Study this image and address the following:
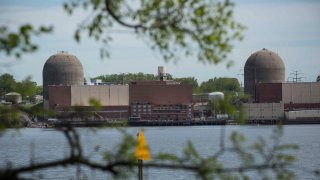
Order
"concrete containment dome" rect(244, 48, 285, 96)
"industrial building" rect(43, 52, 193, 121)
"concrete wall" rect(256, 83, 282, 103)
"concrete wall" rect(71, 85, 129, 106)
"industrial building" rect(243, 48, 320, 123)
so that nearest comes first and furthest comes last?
"industrial building" rect(43, 52, 193, 121) → "concrete wall" rect(71, 85, 129, 106) → "industrial building" rect(243, 48, 320, 123) → "concrete wall" rect(256, 83, 282, 103) → "concrete containment dome" rect(244, 48, 285, 96)

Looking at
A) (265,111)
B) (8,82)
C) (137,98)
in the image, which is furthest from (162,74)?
(8,82)

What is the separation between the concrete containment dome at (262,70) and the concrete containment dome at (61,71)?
2555 centimetres

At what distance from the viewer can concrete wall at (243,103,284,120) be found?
Result: 11412 centimetres

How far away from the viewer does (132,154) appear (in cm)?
456

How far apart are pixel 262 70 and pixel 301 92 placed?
1198 centimetres

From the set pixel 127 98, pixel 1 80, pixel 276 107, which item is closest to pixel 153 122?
pixel 127 98

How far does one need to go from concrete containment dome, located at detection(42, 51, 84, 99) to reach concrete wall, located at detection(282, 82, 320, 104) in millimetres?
31310

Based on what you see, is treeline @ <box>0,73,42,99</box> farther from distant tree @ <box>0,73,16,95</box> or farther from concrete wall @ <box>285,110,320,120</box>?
concrete wall @ <box>285,110,320,120</box>

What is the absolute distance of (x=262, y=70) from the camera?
12888 centimetres

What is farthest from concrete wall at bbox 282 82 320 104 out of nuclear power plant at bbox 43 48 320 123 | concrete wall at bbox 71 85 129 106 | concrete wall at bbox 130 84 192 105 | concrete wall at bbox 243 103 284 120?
concrete wall at bbox 71 85 129 106

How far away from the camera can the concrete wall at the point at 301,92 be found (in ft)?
383

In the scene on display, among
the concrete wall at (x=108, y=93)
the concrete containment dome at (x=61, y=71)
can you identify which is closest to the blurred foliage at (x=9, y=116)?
the concrete wall at (x=108, y=93)

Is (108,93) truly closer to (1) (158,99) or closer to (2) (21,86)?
(1) (158,99)

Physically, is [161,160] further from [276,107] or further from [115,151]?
[276,107]
